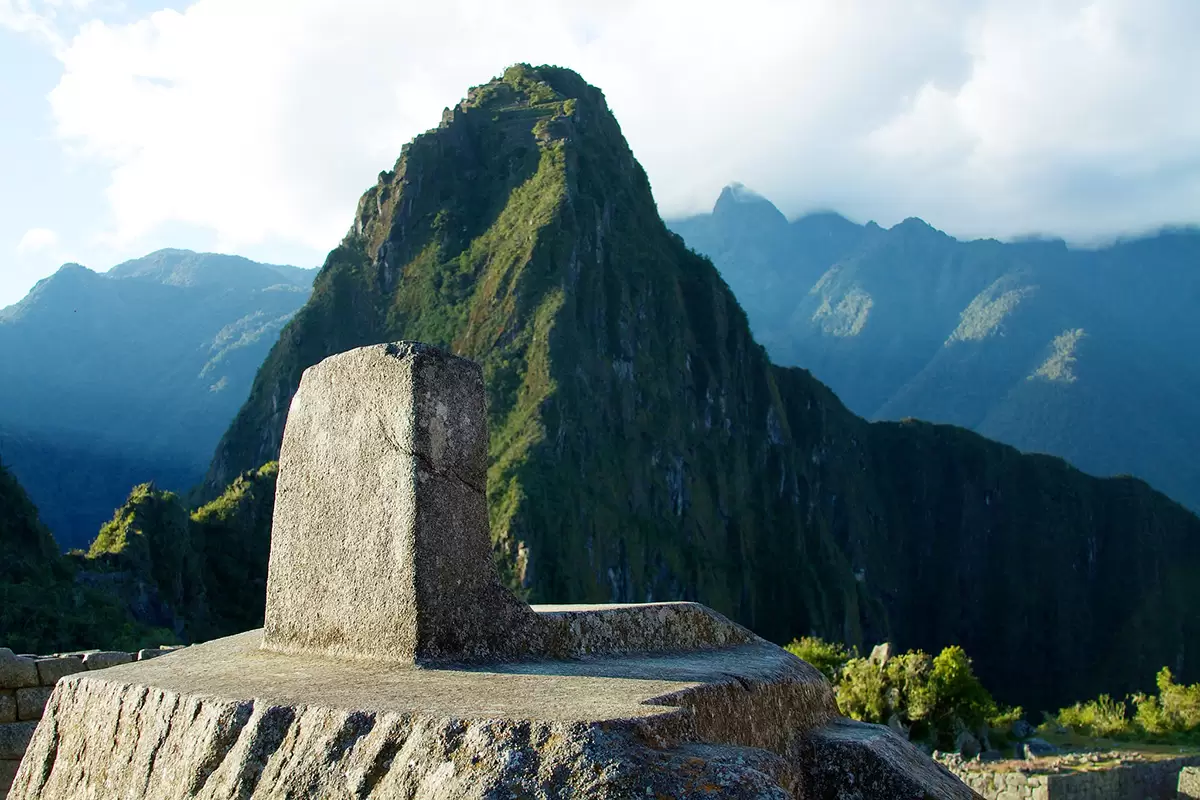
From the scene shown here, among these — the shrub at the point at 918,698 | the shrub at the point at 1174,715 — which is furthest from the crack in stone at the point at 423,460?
the shrub at the point at 1174,715

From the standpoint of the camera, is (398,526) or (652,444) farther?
(652,444)

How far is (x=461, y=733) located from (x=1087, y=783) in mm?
19877

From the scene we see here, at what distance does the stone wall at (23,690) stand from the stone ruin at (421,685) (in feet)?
11.3

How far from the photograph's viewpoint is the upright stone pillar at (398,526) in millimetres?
4223

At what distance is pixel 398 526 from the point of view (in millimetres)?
4262

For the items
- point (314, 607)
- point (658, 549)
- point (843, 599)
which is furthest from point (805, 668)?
point (843, 599)

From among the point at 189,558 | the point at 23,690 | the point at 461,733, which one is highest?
the point at 461,733

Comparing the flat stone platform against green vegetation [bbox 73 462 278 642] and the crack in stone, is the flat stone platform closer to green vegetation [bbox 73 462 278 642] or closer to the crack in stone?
the crack in stone

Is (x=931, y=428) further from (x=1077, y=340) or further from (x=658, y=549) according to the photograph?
(x=658, y=549)

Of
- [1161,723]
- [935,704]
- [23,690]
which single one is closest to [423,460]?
[23,690]

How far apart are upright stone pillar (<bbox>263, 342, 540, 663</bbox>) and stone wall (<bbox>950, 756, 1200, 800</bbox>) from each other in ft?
53.6

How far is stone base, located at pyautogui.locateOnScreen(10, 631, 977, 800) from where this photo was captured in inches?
110

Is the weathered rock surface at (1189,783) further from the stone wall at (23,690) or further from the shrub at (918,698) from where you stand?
the stone wall at (23,690)

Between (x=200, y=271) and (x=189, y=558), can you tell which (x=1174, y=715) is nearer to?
(x=189, y=558)
